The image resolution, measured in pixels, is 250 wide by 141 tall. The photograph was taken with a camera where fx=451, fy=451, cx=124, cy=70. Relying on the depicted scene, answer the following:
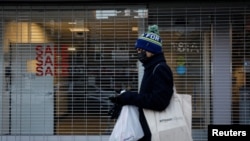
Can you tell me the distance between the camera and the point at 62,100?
898cm

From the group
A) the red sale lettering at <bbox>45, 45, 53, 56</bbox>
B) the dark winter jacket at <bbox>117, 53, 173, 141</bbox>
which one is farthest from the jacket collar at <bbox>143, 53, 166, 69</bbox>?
the red sale lettering at <bbox>45, 45, 53, 56</bbox>

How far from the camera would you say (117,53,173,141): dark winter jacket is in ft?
12.0

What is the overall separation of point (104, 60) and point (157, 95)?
5226mm

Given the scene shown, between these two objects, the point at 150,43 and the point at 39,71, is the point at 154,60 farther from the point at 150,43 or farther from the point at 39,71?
the point at 39,71

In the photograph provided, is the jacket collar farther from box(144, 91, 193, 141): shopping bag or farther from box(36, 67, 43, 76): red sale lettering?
box(36, 67, 43, 76): red sale lettering

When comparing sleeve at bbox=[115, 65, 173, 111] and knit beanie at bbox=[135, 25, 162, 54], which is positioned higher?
knit beanie at bbox=[135, 25, 162, 54]

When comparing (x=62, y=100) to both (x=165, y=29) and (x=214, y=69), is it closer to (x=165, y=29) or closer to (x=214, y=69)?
(x=165, y=29)

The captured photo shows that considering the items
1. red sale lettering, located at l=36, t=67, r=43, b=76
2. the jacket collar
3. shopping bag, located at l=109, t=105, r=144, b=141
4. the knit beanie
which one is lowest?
shopping bag, located at l=109, t=105, r=144, b=141

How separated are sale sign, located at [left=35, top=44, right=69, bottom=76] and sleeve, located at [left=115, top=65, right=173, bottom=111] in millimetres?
5351

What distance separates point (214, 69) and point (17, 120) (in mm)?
3998

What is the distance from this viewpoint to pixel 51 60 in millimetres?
8992

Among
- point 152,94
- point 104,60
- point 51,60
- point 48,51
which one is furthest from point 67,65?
point 152,94

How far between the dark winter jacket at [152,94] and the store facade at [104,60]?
5.01 meters

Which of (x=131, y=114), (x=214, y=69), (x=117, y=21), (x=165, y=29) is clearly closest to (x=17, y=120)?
(x=117, y=21)
